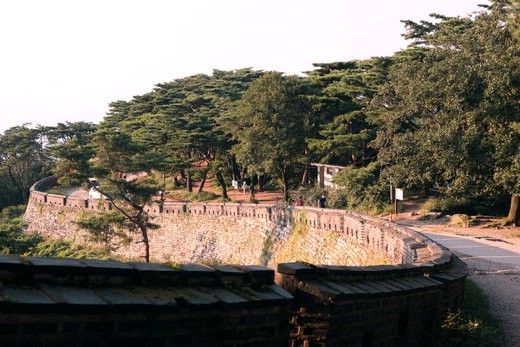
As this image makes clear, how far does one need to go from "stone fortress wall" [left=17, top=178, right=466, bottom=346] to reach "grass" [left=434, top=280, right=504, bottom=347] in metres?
0.22

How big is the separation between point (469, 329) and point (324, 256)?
47.5 feet

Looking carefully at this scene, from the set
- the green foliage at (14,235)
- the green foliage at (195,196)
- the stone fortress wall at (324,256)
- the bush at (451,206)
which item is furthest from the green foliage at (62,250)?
the bush at (451,206)

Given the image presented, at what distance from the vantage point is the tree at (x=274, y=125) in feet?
128

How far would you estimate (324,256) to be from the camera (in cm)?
2402

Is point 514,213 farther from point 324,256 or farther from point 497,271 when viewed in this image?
point 497,271

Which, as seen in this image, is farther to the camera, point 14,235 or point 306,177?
point 306,177

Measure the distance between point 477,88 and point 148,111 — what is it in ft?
138

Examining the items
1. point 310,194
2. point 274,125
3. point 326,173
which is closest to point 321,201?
point 310,194

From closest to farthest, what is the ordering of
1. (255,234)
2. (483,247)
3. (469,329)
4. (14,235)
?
1. (469,329)
2. (483,247)
3. (255,234)
4. (14,235)

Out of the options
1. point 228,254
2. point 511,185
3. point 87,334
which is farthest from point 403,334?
point 228,254

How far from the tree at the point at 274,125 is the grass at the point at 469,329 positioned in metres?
28.2

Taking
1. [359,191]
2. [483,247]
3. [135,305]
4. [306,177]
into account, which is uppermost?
[135,305]

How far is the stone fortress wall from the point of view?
250 inches

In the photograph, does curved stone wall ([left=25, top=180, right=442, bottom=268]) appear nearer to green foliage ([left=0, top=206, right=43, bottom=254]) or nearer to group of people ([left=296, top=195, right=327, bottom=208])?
green foliage ([left=0, top=206, right=43, bottom=254])
